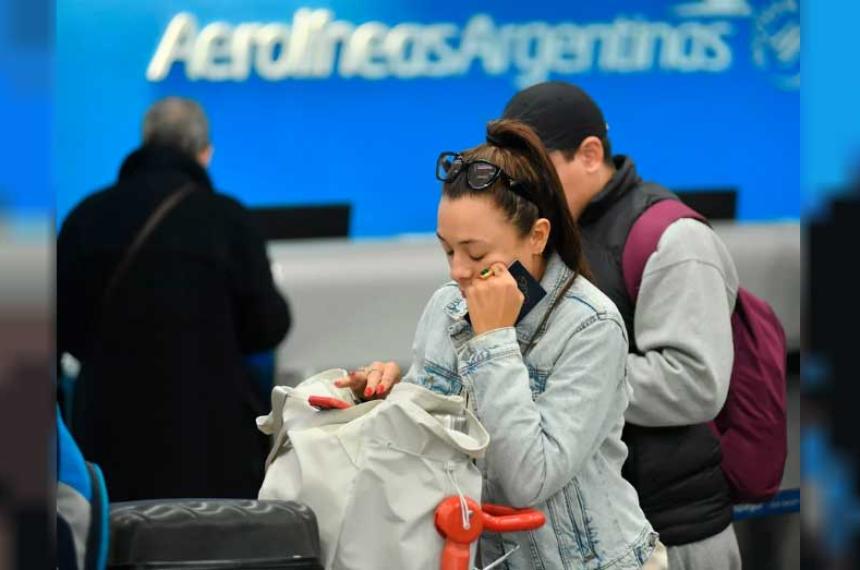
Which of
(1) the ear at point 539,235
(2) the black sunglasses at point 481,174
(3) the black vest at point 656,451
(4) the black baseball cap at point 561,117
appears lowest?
(3) the black vest at point 656,451

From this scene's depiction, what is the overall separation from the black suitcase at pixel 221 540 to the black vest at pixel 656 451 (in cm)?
110

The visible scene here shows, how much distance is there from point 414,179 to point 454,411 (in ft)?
11.4

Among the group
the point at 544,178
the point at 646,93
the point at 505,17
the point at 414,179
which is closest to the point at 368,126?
the point at 414,179

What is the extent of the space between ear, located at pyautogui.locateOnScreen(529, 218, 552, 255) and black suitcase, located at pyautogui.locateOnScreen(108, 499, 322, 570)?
0.56 m

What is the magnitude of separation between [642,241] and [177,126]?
6.52 ft

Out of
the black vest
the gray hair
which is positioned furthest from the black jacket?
the black vest

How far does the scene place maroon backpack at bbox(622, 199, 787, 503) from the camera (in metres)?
2.99

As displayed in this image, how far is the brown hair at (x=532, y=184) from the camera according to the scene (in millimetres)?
2137

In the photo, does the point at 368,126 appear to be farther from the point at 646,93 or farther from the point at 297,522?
the point at 297,522

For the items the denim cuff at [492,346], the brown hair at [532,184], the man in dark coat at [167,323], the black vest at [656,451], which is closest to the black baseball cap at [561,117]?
the black vest at [656,451]

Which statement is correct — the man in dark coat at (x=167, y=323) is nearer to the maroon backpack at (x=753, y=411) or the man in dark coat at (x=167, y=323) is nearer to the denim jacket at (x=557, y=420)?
the maroon backpack at (x=753, y=411)

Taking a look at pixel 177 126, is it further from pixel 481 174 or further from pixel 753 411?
pixel 481 174

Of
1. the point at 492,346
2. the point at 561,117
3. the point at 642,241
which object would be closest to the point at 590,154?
the point at 561,117

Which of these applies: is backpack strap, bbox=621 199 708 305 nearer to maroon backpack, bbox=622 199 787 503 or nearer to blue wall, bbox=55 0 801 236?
maroon backpack, bbox=622 199 787 503
